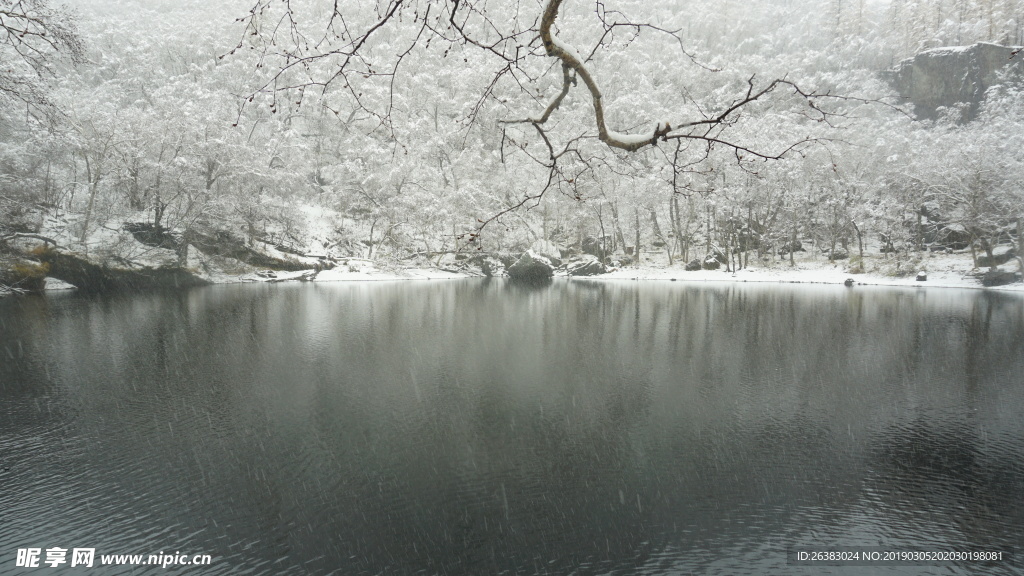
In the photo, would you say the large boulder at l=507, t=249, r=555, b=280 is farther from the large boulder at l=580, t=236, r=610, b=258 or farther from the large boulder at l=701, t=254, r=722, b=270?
the large boulder at l=701, t=254, r=722, b=270

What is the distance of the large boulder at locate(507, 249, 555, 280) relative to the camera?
42969 millimetres

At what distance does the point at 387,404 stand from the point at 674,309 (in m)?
15.6

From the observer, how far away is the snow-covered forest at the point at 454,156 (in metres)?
29.8

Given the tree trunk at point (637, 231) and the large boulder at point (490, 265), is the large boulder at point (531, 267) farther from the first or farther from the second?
the tree trunk at point (637, 231)

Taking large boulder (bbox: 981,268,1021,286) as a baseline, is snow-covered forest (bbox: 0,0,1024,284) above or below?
above

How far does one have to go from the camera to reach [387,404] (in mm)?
8797

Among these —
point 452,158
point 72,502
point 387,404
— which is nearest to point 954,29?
point 452,158

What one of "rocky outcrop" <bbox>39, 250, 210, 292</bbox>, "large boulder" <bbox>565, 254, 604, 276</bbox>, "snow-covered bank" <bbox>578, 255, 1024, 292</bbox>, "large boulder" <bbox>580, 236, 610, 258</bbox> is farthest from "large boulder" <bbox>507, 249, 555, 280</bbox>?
"rocky outcrop" <bbox>39, 250, 210, 292</bbox>

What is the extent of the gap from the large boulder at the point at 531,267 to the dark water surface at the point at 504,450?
28.5 meters

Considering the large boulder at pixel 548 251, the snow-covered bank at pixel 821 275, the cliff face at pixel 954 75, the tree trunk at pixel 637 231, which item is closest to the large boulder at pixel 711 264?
the snow-covered bank at pixel 821 275

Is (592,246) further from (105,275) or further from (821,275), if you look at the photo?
(105,275)

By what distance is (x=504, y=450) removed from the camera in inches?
277

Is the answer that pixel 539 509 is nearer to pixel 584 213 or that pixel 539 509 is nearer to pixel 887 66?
pixel 584 213

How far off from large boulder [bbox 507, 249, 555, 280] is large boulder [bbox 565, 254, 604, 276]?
3.65m
